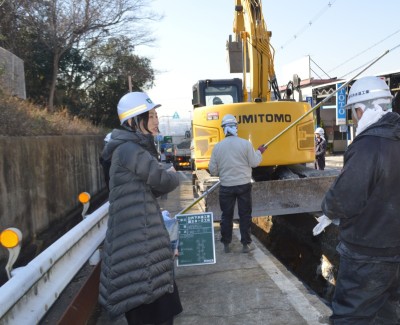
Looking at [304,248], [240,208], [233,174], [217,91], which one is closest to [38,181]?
[233,174]

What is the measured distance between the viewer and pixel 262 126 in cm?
740

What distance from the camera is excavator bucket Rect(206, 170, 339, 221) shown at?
668 centimetres

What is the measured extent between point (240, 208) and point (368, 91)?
321 cm

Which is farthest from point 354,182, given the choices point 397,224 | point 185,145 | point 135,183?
point 185,145

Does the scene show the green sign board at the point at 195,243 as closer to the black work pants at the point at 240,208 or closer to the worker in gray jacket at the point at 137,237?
the black work pants at the point at 240,208

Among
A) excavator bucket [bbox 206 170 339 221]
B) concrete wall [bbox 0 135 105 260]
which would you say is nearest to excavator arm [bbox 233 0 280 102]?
excavator bucket [bbox 206 170 339 221]

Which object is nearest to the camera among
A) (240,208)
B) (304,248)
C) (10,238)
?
(10,238)

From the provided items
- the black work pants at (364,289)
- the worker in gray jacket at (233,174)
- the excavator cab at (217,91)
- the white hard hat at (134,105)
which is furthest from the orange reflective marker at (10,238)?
the excavator cab at (217,91)

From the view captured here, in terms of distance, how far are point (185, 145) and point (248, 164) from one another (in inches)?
797

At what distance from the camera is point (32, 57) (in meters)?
17.8

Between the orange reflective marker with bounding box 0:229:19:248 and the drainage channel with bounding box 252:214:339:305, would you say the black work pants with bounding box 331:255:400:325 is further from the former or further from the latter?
the drainage channel with bounding box 252:214:339:305

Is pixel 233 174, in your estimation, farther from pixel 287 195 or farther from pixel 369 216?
pixel 369 216

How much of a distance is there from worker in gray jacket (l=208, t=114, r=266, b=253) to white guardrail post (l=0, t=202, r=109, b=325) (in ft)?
7.15

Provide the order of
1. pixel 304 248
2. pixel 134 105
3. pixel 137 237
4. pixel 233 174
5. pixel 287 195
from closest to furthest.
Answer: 1. pixel 137 237
2. pixel 134 105
3. pixel 233 174
4. pixel 287 195
5. pixel 304 248
